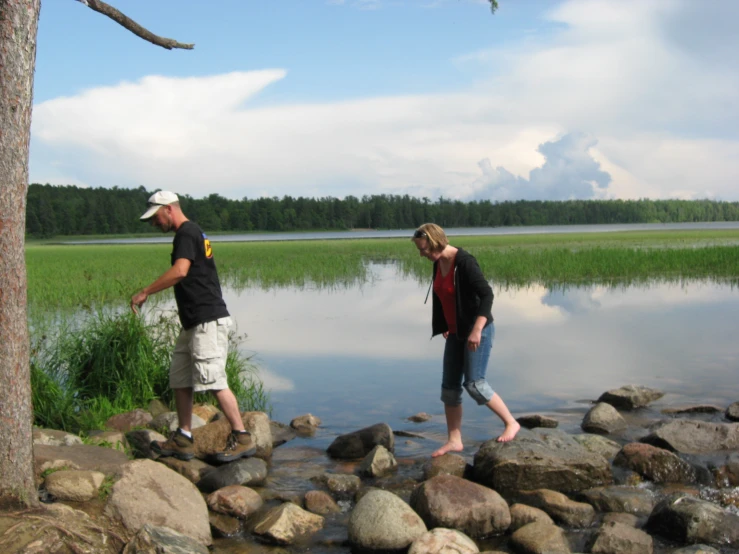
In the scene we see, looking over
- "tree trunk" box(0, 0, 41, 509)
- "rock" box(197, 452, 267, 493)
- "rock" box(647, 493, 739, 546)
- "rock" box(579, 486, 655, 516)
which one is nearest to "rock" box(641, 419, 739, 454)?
"rock" box(579, 486, 655, 516)

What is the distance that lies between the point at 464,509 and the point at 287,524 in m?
1.23

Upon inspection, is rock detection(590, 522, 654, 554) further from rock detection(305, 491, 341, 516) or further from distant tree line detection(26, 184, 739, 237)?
distant tree line detection(26, 184, 739, 237)

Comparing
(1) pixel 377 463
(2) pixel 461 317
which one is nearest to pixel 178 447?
(1) pixel 377 463

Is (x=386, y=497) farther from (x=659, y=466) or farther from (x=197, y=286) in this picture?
(x=659, y=466)

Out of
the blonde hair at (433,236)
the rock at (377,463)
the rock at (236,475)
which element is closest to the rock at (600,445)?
the rock at (377,463)

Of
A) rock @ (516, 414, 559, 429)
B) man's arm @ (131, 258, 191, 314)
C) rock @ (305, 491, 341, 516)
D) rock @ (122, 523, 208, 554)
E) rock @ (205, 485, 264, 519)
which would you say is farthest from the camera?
rock @ (516, 414, 559, 429)

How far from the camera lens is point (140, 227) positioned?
379 ft

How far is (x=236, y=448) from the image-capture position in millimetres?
6461

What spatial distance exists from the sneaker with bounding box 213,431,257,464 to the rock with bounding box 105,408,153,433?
1323 millimetres

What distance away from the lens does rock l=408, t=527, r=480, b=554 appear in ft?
15.3

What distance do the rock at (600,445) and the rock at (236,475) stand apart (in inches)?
108

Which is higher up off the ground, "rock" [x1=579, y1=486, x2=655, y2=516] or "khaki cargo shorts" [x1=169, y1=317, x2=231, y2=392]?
"khaki cargo shorts" [x1=169, y1=317, x2=231, y2=392]

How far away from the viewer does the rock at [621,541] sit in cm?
479

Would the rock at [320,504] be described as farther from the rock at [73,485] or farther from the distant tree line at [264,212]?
the distant tree line at [264,212]
